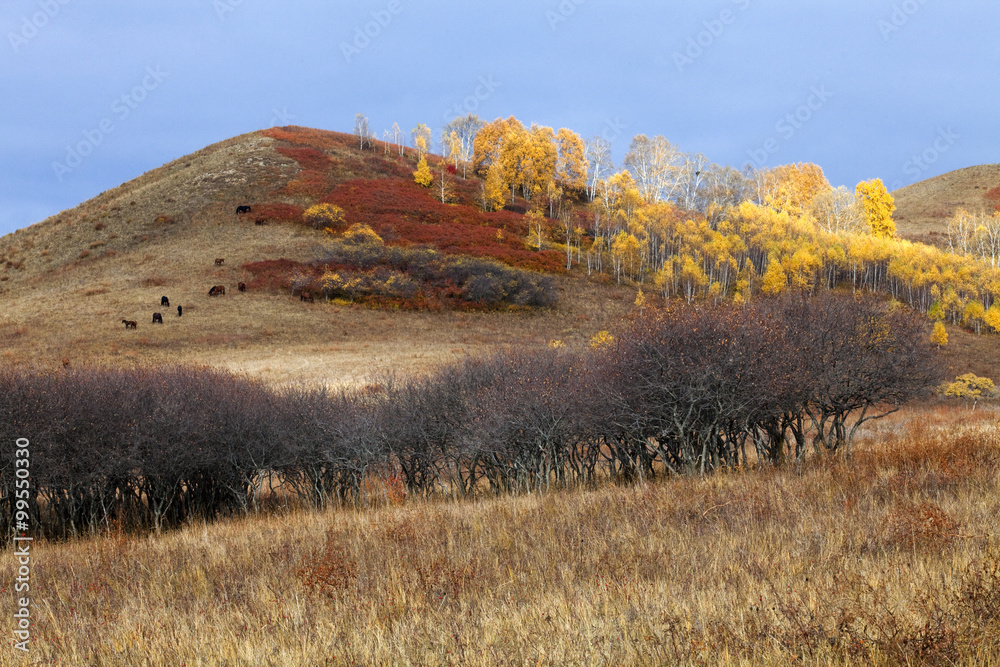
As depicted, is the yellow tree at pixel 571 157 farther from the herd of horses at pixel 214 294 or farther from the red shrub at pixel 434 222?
the herd of horses at pixel 214 294

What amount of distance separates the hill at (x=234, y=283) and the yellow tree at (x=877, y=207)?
159 ft

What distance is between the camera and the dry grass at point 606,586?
390cm

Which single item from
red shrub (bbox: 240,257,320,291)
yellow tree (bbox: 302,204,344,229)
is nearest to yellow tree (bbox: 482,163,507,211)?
yellow tree (bbox: 302,204,344,229)

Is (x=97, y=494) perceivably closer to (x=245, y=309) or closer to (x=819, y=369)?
(x=819, y=369)

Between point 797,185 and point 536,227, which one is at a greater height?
point 797,185

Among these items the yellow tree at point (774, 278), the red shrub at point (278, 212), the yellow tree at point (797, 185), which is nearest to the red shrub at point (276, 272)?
the red shrub at point (278, 212)

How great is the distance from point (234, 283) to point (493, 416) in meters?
46.8

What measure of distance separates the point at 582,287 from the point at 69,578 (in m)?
60.2

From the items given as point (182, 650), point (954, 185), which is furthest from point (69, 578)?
point (954, 185)

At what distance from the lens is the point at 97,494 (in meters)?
18.0

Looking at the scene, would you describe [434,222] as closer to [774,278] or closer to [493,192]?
[493,192]

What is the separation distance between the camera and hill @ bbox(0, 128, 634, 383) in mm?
40125

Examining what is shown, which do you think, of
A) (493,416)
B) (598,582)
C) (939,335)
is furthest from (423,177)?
(598,582)

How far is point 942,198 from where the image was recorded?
148 meters
